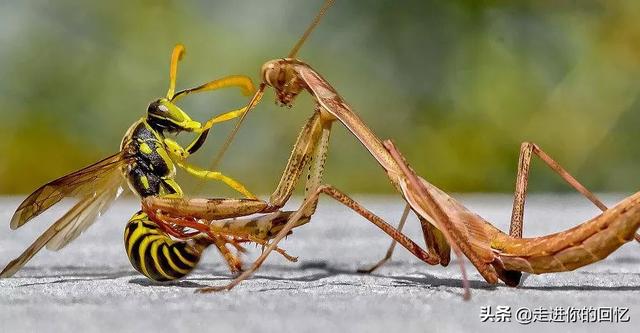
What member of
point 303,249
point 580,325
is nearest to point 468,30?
point 303,249

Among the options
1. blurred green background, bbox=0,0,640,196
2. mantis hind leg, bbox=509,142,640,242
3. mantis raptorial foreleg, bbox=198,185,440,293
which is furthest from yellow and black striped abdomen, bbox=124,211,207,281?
blurred green background, bbox=0,0,640,196

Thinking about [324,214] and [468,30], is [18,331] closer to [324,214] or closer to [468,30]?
[324,214]

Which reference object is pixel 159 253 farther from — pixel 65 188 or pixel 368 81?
pixel 368 81

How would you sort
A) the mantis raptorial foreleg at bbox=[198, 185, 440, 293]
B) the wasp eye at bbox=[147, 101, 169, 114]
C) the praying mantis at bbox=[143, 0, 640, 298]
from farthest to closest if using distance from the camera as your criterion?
the wasp eye at bbox=[147, 101, 169, 114]
the mantis raptorial foreleg at bbox=[198, 185, 440, 293]
the praying mantis at bbox=[143, 0, 640, 298]

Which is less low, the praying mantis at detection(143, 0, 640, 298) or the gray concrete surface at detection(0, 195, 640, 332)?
the praying mantis at detection(143, 0, 640, 298)

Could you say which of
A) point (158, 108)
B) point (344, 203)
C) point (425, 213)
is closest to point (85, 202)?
point (158, 108)

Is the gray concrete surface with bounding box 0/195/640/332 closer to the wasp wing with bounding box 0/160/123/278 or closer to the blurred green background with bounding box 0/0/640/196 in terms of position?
the wasp wing with bounding box 0/160/123/278
